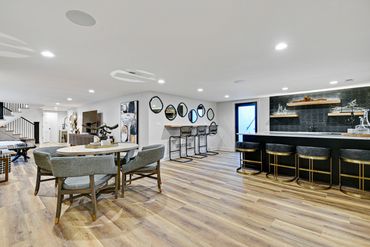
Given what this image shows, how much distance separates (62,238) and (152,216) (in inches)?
40.3

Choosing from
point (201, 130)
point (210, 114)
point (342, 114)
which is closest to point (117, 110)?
point (201, 130)

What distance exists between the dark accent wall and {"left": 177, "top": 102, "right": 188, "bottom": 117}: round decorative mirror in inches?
131

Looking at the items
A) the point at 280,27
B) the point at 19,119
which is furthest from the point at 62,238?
the point at 19,119

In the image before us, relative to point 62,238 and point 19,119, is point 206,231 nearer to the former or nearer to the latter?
point 62,238

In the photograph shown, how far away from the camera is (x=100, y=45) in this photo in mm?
2422

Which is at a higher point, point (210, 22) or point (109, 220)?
point (210, 22)

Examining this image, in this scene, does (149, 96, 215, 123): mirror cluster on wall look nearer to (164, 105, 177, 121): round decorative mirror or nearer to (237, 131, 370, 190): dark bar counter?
(164, 105, 177, 121): round decorative mirror

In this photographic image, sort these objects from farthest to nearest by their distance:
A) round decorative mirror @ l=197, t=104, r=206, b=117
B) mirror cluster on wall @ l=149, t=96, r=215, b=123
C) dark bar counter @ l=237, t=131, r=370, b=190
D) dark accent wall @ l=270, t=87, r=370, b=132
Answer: round decorative mirror @ l=197, t=104, r=206, b=117
mirror cluster on wall @ l=149, t=96, r=215, b=123
dark accent wall @ l=270, t=87, r=370, b=132
dark bar counter @ l=237, t=131, r=370, b=190

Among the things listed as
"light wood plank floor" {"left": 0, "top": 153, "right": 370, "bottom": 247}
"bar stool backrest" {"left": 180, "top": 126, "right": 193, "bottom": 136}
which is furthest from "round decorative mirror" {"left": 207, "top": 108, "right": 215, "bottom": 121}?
"light wood plank floor" {"left": 0, "top": 153, "right": 370, "bottom": 247}

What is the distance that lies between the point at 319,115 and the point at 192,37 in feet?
18.2

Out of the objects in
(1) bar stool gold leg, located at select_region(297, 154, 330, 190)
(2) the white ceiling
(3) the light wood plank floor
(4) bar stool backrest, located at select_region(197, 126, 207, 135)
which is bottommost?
(3) the light wood plank floor

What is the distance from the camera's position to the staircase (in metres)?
8.34

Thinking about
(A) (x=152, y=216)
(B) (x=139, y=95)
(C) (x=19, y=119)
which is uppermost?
(B) (x=139, y=95)

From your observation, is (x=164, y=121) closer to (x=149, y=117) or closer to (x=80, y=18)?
(x=149, y=117)
